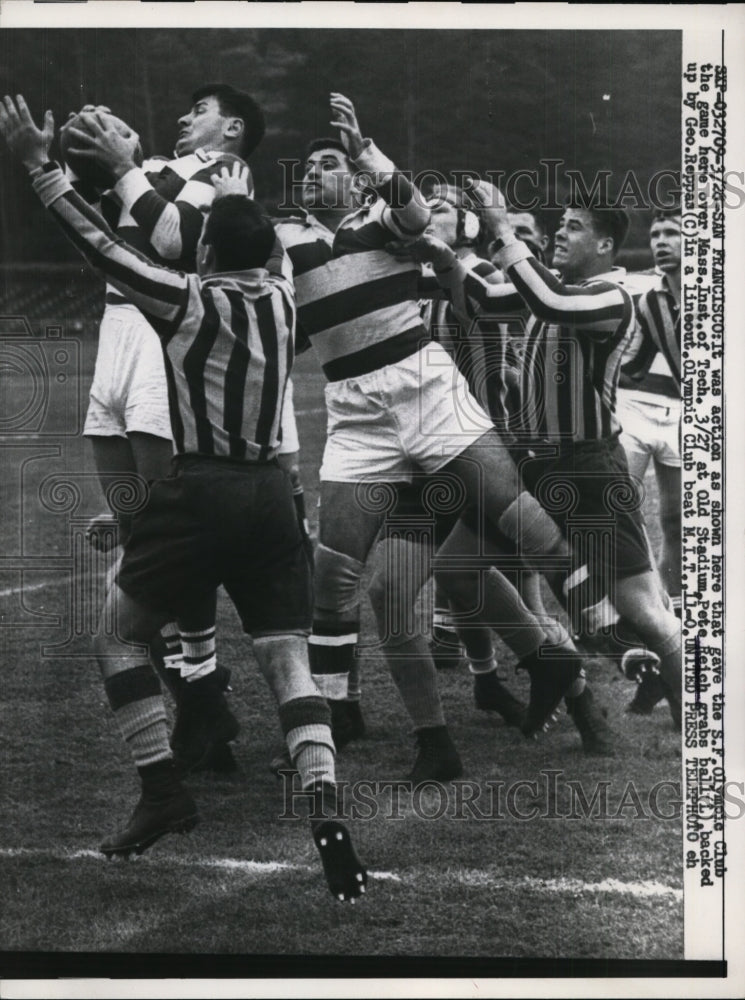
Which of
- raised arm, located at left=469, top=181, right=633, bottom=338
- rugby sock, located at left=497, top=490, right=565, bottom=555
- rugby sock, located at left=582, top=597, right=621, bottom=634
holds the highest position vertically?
raised arm, located at left=469, top=181, right=633, bottom=338

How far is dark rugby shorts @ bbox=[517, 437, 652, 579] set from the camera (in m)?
4.29

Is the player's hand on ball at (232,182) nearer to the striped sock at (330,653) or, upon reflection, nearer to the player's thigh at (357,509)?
the player's thigh at (357,509)

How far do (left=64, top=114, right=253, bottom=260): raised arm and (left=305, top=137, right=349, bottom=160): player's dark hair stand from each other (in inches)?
8.5

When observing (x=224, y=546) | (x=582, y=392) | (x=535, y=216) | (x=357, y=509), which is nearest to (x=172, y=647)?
(x=224, y=546)

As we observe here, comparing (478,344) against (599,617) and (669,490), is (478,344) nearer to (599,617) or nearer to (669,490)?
(669,490)

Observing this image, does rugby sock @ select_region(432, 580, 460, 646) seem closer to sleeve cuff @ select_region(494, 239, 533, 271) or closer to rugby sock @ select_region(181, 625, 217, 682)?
rugby sock @ select_region(181, 625, 217, 682)

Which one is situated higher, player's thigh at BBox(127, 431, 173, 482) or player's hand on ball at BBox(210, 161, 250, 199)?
player's hand on ball at BBox(210, 161, 250, 199)

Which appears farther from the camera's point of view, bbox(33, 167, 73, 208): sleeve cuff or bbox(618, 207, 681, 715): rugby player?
bbox(618, 207, 681, 715): rugby player

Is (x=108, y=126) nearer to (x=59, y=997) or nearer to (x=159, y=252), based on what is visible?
(x=159, y=252)

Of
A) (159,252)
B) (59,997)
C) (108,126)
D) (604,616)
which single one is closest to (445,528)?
(604,616)

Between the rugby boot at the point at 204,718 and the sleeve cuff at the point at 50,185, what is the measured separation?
1.53m

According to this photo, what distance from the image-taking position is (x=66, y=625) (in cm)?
429

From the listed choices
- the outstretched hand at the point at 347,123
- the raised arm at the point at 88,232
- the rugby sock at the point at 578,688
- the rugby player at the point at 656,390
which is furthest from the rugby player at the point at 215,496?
the rugby player at the point at 656,390

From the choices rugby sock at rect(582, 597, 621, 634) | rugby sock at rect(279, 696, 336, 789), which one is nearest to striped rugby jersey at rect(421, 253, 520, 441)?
rugby sock at rect(582, 597, 621, 634)
